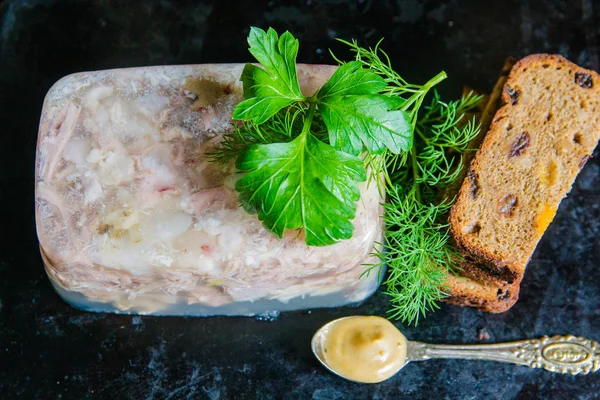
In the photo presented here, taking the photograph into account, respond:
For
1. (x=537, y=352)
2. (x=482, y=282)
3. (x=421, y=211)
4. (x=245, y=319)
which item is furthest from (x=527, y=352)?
(x=245, y=319)

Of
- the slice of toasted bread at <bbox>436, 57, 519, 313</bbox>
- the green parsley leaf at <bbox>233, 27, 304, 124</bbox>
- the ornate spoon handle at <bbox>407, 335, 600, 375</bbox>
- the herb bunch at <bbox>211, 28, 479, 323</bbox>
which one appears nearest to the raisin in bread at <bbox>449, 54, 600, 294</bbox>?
the slice of toasted bread at <bbox>436, 57, 519, 313</bbox>

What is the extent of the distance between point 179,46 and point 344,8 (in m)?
0.80

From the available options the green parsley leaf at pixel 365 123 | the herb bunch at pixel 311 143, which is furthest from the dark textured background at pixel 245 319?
the green parsley leaf at pixel 365 123

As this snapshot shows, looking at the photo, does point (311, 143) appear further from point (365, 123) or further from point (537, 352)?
point (537, 352)

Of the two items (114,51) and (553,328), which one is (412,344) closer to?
(553,328)

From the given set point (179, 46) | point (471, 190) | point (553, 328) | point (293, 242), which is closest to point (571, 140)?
point (471, 190)

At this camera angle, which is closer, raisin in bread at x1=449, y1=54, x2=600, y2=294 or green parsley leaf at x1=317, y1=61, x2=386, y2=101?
green parsley leaf at x1=317, y1=61, x2=386, y2=101

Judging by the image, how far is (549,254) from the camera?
10.6ft

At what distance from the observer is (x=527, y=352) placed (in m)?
3.13

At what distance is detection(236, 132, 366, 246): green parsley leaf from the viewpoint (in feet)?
A: 7.67

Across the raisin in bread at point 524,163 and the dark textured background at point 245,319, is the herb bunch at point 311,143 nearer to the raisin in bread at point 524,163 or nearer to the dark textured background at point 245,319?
the raisin in bread at point 524,163

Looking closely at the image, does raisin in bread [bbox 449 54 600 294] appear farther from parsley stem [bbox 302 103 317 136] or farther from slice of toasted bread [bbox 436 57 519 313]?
parsley stem [bbox 302 103 317 136]

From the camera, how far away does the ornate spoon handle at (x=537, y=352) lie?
3.09 meters

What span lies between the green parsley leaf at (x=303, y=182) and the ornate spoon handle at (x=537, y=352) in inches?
40.0
